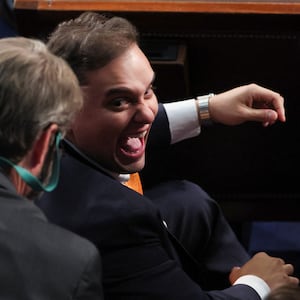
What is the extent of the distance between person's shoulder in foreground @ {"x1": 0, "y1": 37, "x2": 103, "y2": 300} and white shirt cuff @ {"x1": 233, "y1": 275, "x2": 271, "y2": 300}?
431 mm

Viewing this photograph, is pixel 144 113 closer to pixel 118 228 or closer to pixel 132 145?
pixel 132 145

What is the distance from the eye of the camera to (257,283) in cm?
138

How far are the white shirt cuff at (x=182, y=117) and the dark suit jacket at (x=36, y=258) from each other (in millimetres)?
720

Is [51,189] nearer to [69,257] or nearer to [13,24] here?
[69,257]

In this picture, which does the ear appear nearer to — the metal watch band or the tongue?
the tongue

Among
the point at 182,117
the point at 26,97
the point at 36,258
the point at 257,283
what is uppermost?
the point at 26,97

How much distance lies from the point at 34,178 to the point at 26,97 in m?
0.12

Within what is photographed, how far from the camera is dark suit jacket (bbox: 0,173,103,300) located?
0.97 metres

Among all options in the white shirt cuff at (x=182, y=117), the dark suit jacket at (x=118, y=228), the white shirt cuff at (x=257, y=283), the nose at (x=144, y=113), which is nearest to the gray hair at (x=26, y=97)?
the dark suit jacket at (x=118, y=228)

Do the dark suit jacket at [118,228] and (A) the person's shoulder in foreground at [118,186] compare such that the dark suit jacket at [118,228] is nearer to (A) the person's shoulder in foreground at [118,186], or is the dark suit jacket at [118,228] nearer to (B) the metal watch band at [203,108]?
(A) the person's shoulder in foreground at [118,186]

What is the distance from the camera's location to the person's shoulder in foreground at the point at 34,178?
3.20 ft

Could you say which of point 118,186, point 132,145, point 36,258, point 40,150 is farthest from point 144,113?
point 36,258

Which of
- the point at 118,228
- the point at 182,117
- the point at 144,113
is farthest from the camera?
the point at 182,117

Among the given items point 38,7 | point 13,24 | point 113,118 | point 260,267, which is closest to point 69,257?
point 113,118
